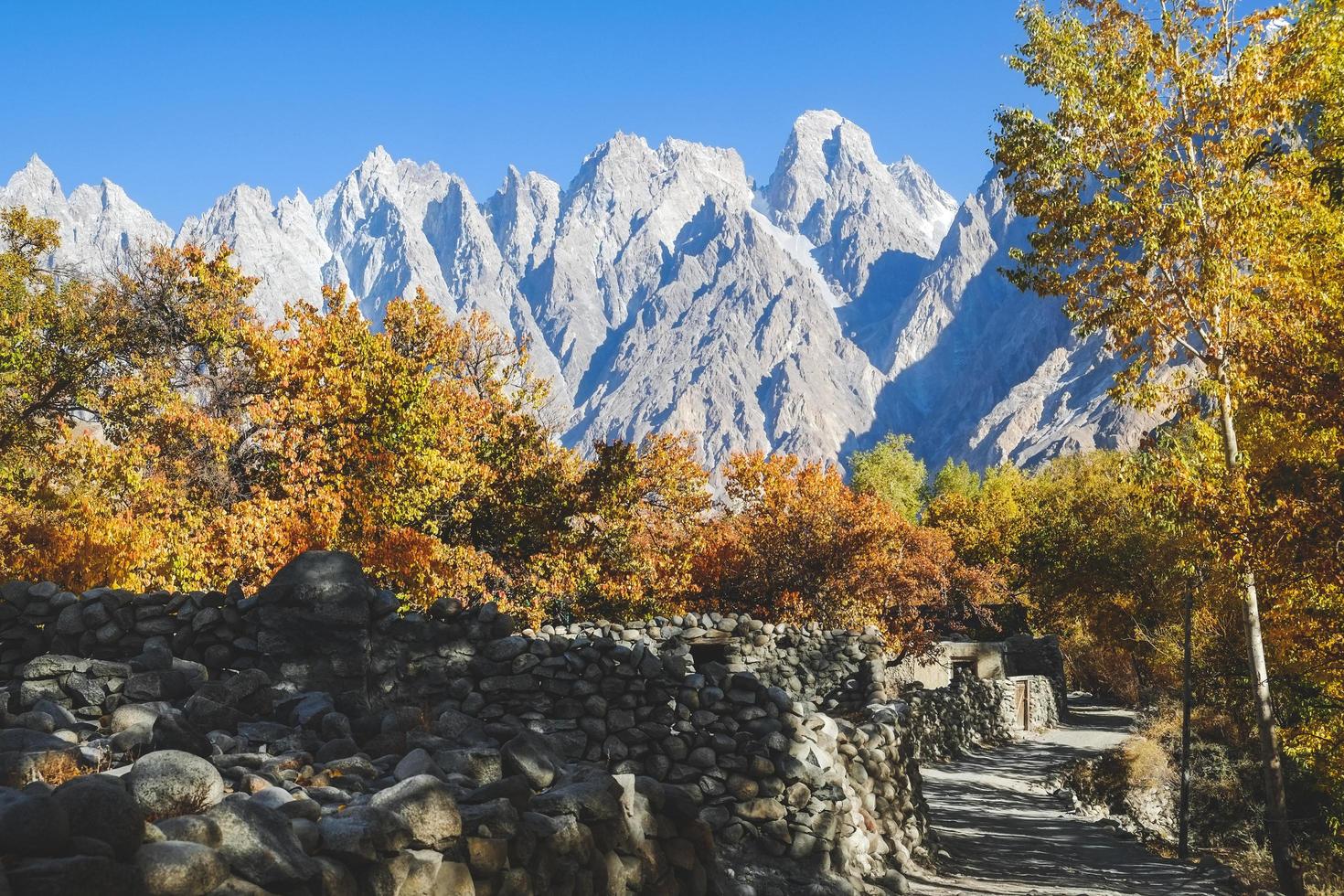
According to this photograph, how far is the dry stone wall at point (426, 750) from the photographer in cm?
387

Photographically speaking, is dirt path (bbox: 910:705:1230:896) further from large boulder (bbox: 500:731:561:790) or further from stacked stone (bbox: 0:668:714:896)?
large boulder (bbox: 500:731:561:790)

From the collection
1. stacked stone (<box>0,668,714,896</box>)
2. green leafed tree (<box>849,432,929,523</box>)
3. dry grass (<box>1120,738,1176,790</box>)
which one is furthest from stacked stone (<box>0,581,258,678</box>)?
green leafed tree (<box>849,432,929,523</box>)

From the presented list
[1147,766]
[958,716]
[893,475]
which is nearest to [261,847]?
[1147,766]

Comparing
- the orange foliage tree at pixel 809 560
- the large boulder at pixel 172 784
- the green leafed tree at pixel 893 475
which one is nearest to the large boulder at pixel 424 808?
the large boulder at pixel 172 784

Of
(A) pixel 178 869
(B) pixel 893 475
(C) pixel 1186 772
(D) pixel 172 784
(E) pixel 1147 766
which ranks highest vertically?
(B) pixel 893 475

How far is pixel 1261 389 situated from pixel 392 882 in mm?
12311

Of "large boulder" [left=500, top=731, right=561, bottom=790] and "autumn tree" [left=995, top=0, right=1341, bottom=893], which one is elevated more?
"autumn tree" [left=995, top=0, right=1341, bottom=893]

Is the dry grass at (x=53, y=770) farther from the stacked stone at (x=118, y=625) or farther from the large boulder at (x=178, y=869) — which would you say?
the stacked stone at (x=118, y=625)

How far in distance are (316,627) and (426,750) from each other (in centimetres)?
379

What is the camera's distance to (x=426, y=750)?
226 inches

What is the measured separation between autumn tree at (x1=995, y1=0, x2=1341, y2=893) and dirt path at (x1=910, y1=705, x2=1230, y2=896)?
2.13m

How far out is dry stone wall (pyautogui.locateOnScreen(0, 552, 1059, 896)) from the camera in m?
3.87

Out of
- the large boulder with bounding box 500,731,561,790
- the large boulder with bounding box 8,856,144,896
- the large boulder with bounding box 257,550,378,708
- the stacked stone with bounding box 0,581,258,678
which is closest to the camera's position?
the large boulder with bounding box 8,856,144,896

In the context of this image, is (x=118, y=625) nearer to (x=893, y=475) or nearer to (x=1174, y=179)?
(x=1174, y=179)
